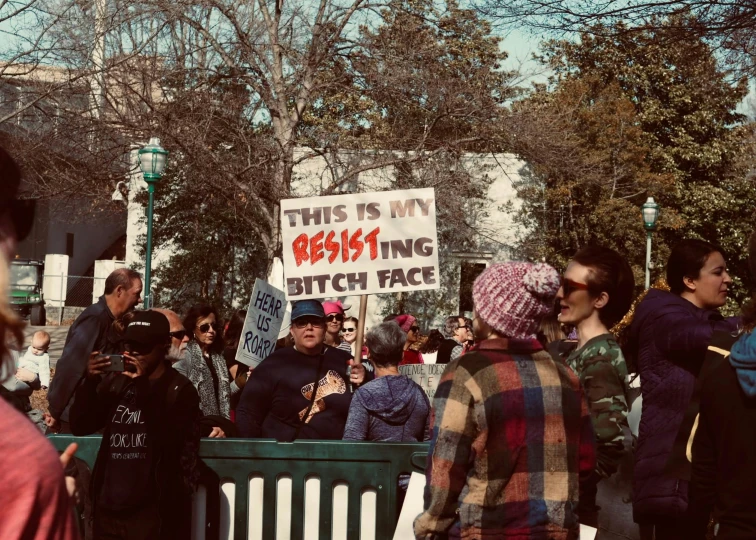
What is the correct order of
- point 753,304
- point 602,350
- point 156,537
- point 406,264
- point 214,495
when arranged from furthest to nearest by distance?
point 406,264, point 214,495, point 156,537, point 602,350, point 753,304

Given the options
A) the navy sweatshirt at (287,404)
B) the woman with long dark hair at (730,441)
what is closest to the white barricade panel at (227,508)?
the navy sweatshirt at (287,404)

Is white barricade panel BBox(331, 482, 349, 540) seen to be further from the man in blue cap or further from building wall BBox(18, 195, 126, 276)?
building wall BBox(18, 195, 126, 276)

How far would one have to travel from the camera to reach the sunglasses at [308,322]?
6.50 meters

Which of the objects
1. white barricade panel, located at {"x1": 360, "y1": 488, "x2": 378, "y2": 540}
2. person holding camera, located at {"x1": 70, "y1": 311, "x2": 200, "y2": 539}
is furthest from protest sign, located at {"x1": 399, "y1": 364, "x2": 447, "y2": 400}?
person holding camera, located at {"x1": 70, "y1": 311, "x2": 200, "y2": 539}

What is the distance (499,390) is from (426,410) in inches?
102

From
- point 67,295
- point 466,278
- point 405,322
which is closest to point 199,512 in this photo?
point 405,322

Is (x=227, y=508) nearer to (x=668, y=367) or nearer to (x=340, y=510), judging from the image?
(x=340, y=510)

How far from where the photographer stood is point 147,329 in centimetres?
476

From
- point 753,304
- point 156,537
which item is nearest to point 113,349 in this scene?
point 156,537

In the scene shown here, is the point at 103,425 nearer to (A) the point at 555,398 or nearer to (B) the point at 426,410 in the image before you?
(B) the point at 426,410

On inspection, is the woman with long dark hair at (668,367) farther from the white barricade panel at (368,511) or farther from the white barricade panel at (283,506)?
the white barricade panel at (283,506)

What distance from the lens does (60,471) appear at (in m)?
1.28

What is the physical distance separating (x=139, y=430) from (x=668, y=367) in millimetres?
2428

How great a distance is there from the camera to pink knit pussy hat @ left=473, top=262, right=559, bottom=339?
11.1ft
